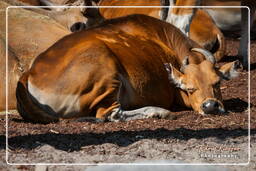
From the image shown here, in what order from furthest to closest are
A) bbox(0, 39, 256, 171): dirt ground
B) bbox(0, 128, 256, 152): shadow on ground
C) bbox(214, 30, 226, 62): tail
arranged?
bbox(214, 30, 226, 62): tail, bbox(0, 128, 256, 152): shadow on ground, bbox(0, 39, 256, 171): dirt ground

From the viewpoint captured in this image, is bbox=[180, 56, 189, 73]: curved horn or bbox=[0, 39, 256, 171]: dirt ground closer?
bbox=[0, 39, 256, 171]: dirt ground

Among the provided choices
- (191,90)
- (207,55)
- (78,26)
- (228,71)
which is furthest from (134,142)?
(78,26)

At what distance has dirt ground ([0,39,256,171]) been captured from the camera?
786 cm

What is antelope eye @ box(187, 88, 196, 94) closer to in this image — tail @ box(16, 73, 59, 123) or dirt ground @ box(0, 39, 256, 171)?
dirt ground @ box(0, 39, 256, 171)

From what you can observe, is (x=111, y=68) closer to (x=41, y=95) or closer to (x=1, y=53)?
(x=41, y=95)

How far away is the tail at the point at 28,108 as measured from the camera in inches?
372

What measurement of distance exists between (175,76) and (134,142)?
6.23ft

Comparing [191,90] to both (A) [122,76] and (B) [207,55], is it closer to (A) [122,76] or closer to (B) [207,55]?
(B) [207,55]

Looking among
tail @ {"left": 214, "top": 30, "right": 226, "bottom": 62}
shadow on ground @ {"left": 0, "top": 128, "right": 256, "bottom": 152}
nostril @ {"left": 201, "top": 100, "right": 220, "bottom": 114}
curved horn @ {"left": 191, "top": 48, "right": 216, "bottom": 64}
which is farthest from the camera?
tail @ {"left": 214, "top": 30, "right": 226, "bottom": 62}

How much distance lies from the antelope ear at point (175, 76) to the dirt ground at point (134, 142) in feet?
1.87

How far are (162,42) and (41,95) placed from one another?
1797mm

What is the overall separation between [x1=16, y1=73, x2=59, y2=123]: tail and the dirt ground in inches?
4.2

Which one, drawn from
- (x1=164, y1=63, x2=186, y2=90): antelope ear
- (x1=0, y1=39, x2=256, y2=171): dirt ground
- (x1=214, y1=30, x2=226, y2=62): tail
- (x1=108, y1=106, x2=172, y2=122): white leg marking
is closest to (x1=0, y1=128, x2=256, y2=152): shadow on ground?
(x1=0, y1=39, x2=256, y2=171): dirt ground

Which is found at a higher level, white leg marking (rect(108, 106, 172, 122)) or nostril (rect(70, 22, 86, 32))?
white leg marking (rect(108, 106, 172, 122))
